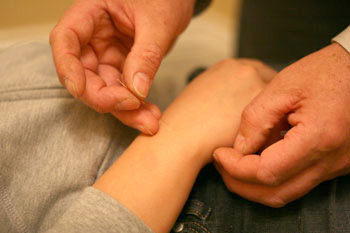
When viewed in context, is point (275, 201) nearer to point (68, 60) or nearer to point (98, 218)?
point (98, 218)

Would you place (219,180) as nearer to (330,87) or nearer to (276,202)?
(276,202)

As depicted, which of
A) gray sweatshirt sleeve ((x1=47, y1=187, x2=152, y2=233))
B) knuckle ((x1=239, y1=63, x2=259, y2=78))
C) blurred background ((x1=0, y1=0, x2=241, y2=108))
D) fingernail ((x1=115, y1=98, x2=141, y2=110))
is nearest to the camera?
gray sweatshirt sleeve ((x1=47, y1=187, x2=152, y2=233))

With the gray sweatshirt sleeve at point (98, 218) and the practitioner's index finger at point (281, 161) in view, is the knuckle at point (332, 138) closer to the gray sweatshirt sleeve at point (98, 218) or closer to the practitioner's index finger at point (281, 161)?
the practitioner's index finger at point (281, 161)

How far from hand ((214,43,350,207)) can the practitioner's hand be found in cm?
4

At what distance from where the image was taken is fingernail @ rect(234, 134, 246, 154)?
55 cm

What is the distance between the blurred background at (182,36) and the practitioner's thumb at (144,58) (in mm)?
866

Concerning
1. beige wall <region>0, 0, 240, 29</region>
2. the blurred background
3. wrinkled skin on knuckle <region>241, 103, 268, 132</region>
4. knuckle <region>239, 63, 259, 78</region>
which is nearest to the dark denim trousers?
wrinkled skin on knuckle <region>241, 103, 268, 132</region>

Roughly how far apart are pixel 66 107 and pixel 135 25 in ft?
0.73

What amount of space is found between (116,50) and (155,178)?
362 mm

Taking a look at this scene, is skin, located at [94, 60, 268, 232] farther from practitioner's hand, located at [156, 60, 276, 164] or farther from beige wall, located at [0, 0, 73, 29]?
beige wall, located at [0, 0, 73, 29]

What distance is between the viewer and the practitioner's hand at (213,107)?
0.58 metres

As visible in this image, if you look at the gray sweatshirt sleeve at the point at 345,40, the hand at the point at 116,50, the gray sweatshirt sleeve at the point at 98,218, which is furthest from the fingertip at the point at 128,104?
the gray sweatshirt sleeve at the point at 345,40

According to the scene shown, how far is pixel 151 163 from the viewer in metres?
0.54

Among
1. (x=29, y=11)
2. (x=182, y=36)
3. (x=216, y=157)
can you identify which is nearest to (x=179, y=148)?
(x=216, y=157)
